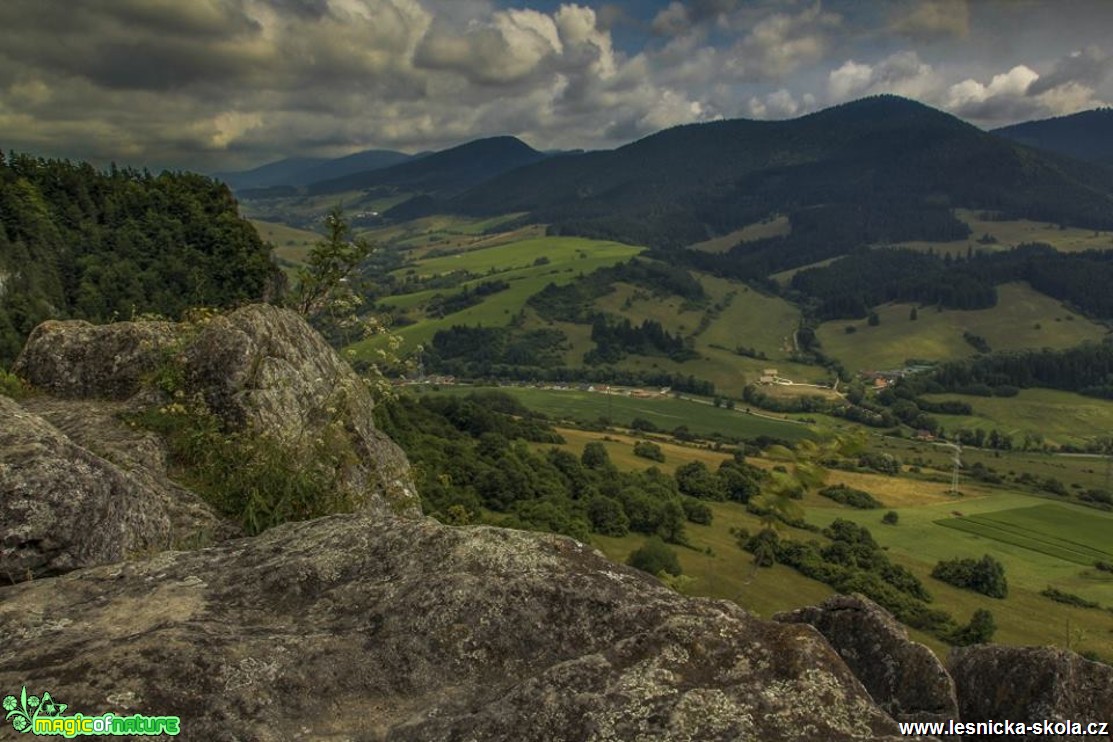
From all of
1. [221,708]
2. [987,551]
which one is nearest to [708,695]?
[221,708]

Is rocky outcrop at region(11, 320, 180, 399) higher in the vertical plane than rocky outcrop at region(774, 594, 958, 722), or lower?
higher

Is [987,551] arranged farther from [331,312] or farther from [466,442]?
[331,312]

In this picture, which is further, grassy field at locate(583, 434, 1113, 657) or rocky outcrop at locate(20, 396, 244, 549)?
grassy field at locate(583, 434, 1113, 657)

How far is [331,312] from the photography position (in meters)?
17.8

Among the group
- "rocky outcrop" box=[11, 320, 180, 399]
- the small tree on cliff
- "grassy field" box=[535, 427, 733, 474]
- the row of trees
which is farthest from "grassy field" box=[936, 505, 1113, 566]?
"rocky outcrop" box=[11, 320, 180, 399]

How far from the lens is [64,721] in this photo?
5.00 m

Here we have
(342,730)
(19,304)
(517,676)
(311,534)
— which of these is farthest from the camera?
(19,304)

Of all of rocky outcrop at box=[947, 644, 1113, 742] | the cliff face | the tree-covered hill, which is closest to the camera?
rocky outcrop at box=[947, 644, 1113, 742]

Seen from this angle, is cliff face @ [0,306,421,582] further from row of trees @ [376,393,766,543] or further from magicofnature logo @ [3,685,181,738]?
row of trees @ [376,393,766,543]

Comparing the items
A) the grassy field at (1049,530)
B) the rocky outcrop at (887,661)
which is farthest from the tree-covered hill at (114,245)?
the grassy field at (1049,530)

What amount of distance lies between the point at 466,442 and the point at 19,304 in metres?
63.5

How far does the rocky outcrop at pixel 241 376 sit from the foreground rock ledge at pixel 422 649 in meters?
5.34

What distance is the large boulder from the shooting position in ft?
28.0

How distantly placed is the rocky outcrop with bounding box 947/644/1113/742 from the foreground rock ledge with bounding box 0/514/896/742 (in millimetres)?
3219
